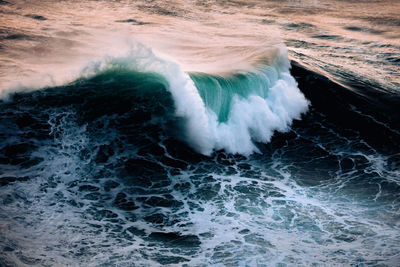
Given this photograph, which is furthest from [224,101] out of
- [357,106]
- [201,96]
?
[357,106]

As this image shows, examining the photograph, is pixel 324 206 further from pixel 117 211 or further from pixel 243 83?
pixel 243 83

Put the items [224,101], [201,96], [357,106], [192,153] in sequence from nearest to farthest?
[192,153], [201,96], [224,101], [357,106]

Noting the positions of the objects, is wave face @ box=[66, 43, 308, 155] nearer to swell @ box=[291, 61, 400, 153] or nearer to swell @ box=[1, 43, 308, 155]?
swell @ box=[1, 43, 308, 155]

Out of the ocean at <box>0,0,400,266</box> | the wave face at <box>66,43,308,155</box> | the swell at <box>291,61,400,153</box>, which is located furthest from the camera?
the swell at <box>291,61,400,153</box>

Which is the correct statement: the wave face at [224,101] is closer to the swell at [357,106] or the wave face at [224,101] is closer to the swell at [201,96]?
the swell at [201,96]

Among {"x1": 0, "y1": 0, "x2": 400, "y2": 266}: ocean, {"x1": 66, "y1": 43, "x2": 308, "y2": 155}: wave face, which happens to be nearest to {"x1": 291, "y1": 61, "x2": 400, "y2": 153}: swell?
{"x1": 0, "y1": 0, "x2": 400, "y2": 266}: ocean

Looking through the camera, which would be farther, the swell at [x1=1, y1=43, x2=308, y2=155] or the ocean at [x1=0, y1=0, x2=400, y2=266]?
the swell at [x1=1, y1=43, x2=308, y2=155]

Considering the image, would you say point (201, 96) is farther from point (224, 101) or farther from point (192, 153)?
point (192, 153)

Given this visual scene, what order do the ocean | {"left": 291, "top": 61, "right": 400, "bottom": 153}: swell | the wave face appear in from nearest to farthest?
1. the ocean
2. the wave face
3. {"left": 291, "top": 61, "right": 400, "bottom": 153}: swell
